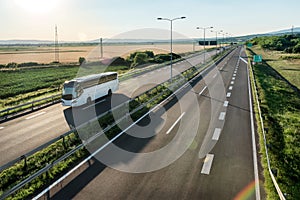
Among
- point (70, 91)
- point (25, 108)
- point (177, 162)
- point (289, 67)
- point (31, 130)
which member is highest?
point (289, 67)

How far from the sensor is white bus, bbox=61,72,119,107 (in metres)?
24.7

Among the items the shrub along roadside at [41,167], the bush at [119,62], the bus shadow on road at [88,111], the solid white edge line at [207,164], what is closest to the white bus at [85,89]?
the bus shadow on road at [88,111]

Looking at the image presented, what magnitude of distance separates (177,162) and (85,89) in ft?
48.9

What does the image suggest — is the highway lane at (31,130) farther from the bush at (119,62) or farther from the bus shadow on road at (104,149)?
the bush at (119,62)

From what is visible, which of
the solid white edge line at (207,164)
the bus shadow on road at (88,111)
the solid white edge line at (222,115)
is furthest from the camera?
the solid white edge line at (222,115)

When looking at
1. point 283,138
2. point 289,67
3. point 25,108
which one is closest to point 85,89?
→ point 25,108

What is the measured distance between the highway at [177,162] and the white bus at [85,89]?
753cm

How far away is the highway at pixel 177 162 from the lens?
36.0 ft

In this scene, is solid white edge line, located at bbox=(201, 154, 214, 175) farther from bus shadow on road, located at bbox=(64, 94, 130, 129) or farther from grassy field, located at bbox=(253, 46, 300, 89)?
grassy field, located at bbox=(253, 46, 300, 89)

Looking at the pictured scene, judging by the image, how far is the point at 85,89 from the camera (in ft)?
84.9

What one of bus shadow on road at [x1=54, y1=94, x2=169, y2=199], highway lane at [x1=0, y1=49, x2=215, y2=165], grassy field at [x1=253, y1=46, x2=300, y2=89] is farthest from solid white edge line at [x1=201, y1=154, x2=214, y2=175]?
grassy field at [x1=253, y1=46, x2=300, y2=89]

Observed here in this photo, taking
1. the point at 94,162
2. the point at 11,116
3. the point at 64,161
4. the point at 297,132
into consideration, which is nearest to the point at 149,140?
the point at 94,162

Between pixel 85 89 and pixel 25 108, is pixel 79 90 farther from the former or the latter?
pixel 25 108

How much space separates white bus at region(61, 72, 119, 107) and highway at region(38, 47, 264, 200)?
753 cm
